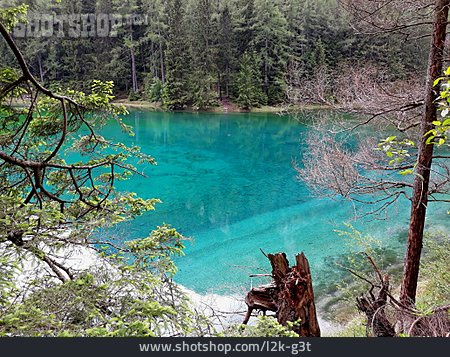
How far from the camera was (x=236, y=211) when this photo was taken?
11.0 m

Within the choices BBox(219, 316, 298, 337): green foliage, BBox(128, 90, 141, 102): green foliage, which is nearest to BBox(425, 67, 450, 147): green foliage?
BBox(219, 316, 298, 337): green foliage

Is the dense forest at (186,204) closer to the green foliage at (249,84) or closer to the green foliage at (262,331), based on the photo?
the green foliage at (262,331)

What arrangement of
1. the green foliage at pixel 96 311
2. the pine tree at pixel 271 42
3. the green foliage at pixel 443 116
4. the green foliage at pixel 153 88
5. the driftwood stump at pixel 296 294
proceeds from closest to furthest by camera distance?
1. the green foliage at pixel 96 311
2. the green foliage at pixel 443 116
3. the driftwood stump at pixel 296 294
4. the green foliage at pixel 153 88
5. the pine tree at pixel 271 42

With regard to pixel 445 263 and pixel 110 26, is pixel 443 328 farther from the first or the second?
pixel 110 26

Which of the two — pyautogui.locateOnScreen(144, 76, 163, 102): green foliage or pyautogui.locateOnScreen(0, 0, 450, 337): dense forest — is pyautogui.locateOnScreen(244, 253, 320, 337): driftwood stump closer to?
pyautogui.locateOnScreen(0, 0, 450, 337): dense forest

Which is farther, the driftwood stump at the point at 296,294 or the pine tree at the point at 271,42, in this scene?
the pine tree at the point at 271,42

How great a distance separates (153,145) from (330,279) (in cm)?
1313

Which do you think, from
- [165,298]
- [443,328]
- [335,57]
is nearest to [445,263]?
[443,328]

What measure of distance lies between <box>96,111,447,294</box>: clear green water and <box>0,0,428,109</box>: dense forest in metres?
8.99

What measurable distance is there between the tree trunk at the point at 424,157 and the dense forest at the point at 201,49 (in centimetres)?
2287

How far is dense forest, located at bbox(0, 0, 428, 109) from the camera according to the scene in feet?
89.0

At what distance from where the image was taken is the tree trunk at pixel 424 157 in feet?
12.7
